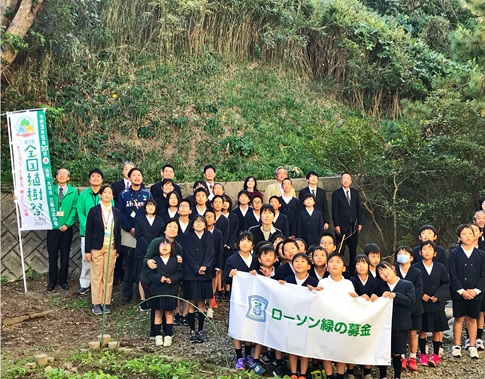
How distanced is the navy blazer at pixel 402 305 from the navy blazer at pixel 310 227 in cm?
278

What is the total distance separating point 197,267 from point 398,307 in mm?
2305

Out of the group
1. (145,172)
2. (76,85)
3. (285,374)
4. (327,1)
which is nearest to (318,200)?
(145,172)

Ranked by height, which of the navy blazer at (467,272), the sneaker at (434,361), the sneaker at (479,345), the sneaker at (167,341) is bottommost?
A: the sneaker at (479,345)

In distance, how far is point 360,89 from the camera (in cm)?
1432

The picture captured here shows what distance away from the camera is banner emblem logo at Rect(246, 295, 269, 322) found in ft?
18.7

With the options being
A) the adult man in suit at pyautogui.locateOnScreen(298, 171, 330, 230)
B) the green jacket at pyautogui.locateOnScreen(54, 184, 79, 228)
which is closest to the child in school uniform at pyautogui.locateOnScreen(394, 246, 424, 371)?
the adult man in suit at pyautogui.locateOnScreen(298, 171, 330, 230)

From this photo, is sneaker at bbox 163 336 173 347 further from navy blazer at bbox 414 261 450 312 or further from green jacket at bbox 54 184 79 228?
green jacket at bbox 54 184 79 228

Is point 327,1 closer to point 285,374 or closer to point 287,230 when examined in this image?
point 287,230

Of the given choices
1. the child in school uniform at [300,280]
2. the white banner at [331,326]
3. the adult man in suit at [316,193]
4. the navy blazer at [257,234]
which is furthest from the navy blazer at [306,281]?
the adult man in suit at [316,193]

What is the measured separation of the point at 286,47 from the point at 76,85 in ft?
17.5

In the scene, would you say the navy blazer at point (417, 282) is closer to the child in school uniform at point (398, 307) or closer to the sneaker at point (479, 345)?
the child in school uniform at point (398, 307)

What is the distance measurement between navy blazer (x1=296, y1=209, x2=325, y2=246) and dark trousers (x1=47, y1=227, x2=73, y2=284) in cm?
341

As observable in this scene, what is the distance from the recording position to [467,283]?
6.40 metres

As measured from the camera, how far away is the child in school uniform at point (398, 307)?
217 inches
